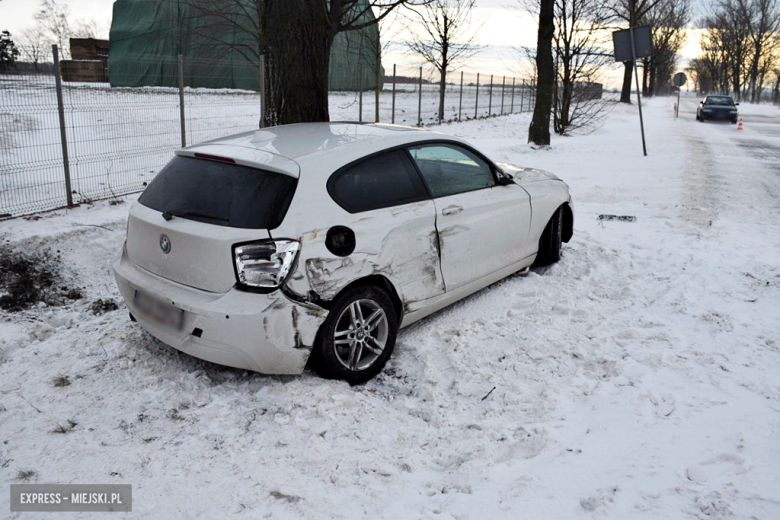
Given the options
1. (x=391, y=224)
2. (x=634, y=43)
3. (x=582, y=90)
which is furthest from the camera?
(x=582, y=90)

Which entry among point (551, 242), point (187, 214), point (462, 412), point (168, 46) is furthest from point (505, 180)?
point (168, 46)

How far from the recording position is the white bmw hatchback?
140 inches

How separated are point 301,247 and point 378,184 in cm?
89

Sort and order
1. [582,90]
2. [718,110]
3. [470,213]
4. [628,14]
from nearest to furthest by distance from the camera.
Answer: [470,213]
[582,90]
[718,110]
[628,14]

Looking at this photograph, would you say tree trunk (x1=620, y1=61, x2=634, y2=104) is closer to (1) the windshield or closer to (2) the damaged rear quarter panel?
(1) the windshield

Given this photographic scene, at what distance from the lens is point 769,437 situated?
10.9 ft

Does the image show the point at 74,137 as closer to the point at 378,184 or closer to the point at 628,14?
the point at 378,184

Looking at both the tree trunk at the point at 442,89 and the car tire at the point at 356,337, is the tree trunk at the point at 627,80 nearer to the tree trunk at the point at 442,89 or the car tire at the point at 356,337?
the tree trunk at the point at 442,89

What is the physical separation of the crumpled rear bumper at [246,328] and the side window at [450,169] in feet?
5.03

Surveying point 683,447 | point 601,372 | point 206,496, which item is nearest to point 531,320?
point 601,372

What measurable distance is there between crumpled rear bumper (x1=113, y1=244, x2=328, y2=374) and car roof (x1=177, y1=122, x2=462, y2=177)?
837 millimetres

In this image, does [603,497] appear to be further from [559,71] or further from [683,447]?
[559,71]

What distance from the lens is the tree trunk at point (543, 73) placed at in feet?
51.4

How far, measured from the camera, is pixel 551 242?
6.05 meters
